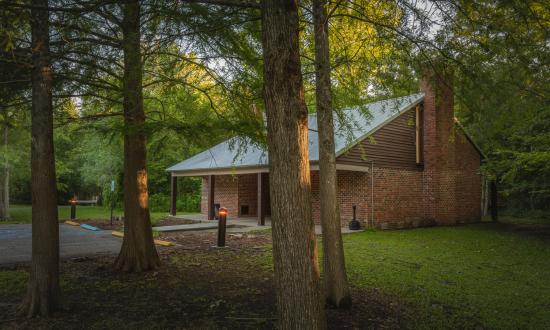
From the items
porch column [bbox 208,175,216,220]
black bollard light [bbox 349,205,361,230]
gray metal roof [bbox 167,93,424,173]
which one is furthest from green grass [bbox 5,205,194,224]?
black bollard light [bbox 349,205,361,230]

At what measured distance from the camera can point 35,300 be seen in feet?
17.1

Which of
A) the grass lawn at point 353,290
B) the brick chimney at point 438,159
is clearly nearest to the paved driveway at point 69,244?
the grass lawn at point 353,290

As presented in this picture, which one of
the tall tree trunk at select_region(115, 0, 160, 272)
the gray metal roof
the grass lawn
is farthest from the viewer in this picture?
the gray metal roof

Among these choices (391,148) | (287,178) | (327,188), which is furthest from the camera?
(391,148)

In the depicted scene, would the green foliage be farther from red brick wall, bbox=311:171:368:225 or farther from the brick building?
red brick wall, bbox=311:171:368:225

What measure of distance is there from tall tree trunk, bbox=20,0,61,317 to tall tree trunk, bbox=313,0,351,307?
3.50 metres

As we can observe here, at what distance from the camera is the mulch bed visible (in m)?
4.90

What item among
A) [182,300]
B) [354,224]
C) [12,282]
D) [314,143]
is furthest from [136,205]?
[354,224]

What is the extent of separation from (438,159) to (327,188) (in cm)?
1337

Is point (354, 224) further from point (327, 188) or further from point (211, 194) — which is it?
point (327, 188)

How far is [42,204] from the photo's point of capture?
527 centimetres

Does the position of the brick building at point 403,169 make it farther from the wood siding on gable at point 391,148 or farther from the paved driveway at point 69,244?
the paved driveway at point 69,244

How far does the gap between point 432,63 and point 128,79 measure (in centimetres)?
484

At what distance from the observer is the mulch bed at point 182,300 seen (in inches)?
193
